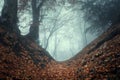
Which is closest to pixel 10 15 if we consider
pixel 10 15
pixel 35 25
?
pixel 10 15

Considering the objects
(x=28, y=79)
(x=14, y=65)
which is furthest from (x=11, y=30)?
(x=28, y=79)

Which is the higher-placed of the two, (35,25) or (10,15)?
(10,15)

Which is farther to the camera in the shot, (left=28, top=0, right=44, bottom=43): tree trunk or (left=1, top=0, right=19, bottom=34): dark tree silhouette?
(left=28, top=0, right=44, bottom=43): tree trunk

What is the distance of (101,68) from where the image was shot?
28.3ft

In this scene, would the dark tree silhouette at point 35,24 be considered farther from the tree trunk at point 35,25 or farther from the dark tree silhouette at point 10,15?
the dark tree silhouette at point 10,15

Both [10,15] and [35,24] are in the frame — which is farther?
[35,24]

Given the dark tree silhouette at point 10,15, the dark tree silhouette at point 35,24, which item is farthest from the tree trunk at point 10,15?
the dark tree silhouette at point 35,24

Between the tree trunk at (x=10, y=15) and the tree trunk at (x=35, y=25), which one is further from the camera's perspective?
the tree trunk at (x=35, y=25)

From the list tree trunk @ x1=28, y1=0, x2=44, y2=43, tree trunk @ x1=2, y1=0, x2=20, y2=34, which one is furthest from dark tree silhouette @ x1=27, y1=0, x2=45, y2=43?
tree trunk @ x1=2, y1=0, x2=20, y2=34

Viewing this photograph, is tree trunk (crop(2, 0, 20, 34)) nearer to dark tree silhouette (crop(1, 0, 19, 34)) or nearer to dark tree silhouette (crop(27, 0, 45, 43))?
dark tree silhouette (crop(1, 0, 19, 34))

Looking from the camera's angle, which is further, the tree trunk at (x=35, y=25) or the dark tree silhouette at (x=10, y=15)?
the tree trunk at (x=35, y=25)

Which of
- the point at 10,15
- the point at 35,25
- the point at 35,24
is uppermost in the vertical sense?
the point at 10,15

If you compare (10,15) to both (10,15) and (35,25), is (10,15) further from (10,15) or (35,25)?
(35,25)

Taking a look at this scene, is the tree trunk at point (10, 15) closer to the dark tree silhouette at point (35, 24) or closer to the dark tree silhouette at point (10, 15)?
the dark tree silhouette at point (10, 15)
